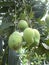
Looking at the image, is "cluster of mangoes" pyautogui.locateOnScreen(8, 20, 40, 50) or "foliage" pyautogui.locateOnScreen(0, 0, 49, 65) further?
Answer: "foliage" pyautogui.locateOnScreen(0, 0, 49, 65)

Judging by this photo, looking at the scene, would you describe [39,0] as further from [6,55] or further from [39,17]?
[6,55]

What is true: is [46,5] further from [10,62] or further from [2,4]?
[10,62]

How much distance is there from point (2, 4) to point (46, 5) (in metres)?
0.22

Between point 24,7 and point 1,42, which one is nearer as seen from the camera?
point 24,7

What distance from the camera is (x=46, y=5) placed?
42.0 inches

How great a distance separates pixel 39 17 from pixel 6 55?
24 centimetres

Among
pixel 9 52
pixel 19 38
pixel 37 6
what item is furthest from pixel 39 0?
pixel 19 38

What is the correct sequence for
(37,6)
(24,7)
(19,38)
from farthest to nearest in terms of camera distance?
(37,6), (24,7), (19,38)

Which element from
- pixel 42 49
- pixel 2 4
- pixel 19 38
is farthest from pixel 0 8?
pixel 19 38

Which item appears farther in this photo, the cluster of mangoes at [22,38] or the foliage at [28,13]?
the foliage at [28,13]

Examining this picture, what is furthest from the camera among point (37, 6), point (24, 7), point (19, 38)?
point (37, 6)

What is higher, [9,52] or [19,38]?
[19,38]

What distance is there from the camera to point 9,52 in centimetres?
96

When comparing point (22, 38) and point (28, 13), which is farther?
point (28, 13)
